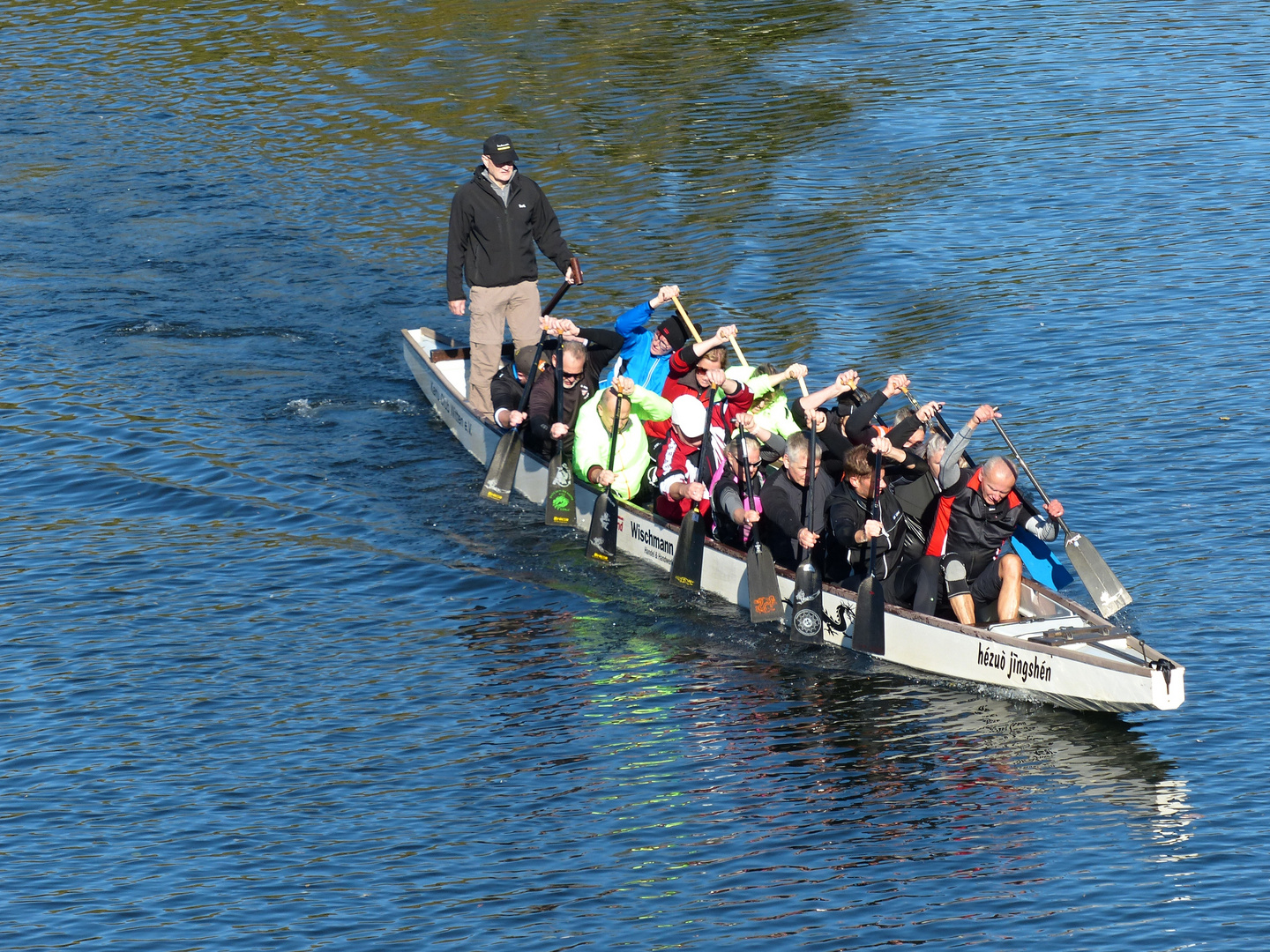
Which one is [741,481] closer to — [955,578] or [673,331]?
[955,578]

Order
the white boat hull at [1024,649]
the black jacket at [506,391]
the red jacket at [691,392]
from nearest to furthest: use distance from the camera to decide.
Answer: the white boat hull at [1024,649] → the red jacket at [691,392] → the black jacket at [506,391]

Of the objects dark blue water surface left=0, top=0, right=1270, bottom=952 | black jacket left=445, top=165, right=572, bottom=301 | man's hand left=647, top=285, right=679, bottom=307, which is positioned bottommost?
dark blue water surface left=0, top=0, right=1270, bottom=952

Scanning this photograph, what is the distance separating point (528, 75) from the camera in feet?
106

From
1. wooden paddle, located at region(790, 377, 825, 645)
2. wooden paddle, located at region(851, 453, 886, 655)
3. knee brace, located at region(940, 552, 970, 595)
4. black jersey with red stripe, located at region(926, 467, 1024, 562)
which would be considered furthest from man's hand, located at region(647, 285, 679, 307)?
knee brace, located at region(940, 552, 970, 595)

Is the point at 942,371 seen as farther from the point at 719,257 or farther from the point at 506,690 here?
the point at 506,690

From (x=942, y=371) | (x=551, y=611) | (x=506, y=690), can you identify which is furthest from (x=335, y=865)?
(x=942, y=371)

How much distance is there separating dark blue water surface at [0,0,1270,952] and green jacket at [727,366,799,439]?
195 cm

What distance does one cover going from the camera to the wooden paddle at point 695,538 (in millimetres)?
14688

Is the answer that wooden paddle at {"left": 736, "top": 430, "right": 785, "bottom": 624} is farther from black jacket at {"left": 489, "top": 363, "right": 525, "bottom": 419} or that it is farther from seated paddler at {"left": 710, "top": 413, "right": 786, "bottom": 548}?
black jacket at {"left": 489, "top": 363, "right": 525, "bottom": 419}

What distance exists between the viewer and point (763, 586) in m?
14.0

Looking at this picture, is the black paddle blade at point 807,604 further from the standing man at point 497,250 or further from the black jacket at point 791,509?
the standing man at point 497,250

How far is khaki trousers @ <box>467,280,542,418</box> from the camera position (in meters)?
17.1

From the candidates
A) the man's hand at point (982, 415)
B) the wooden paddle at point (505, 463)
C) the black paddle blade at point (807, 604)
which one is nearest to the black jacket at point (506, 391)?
the wooden paddle at point (505, 463)

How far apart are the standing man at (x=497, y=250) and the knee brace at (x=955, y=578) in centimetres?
550
